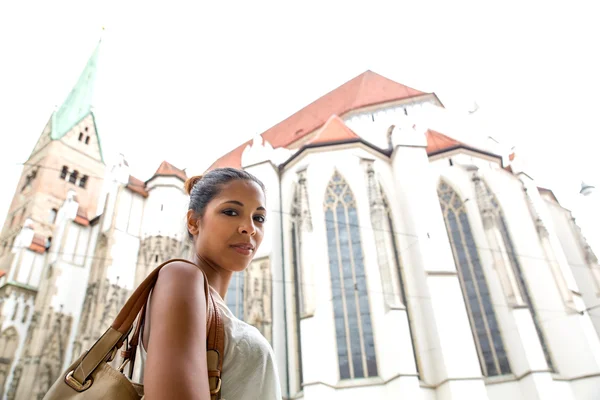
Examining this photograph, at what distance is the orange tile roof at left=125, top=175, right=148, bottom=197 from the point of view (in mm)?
16969

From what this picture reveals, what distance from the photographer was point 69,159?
22953mm

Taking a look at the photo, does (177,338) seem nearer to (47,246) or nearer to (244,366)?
(244,366)

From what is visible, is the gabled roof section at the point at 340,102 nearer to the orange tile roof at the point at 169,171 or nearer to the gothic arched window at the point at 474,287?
the orange tile roof at the point at 169,171

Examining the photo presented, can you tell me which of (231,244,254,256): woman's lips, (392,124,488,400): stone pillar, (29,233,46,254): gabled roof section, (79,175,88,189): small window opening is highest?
(79,175,88,189): small window opening

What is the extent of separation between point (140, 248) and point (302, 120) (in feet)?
34.1

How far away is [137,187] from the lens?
56.8 feet

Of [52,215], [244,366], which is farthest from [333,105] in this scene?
[244,366]

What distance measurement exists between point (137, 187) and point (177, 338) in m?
17.9

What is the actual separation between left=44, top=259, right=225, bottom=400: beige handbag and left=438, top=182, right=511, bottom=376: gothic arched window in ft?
38.6

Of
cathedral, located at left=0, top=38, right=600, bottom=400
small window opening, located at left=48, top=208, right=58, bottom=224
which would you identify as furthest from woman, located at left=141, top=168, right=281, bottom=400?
small window opening, located at left=48, top=208, right=58, bottom=224

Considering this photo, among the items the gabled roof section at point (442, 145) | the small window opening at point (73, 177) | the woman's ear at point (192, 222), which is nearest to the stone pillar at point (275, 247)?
the gabled roof section at point (442, 145)

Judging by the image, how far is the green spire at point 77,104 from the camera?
2388cm

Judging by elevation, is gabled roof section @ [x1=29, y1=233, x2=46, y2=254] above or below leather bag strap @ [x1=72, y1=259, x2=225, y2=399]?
above

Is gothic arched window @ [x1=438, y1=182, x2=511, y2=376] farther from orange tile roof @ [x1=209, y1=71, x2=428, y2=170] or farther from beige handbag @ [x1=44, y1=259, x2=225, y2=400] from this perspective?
beige handbag @ [x1=44, y1=259, x2=225, y2=400]
